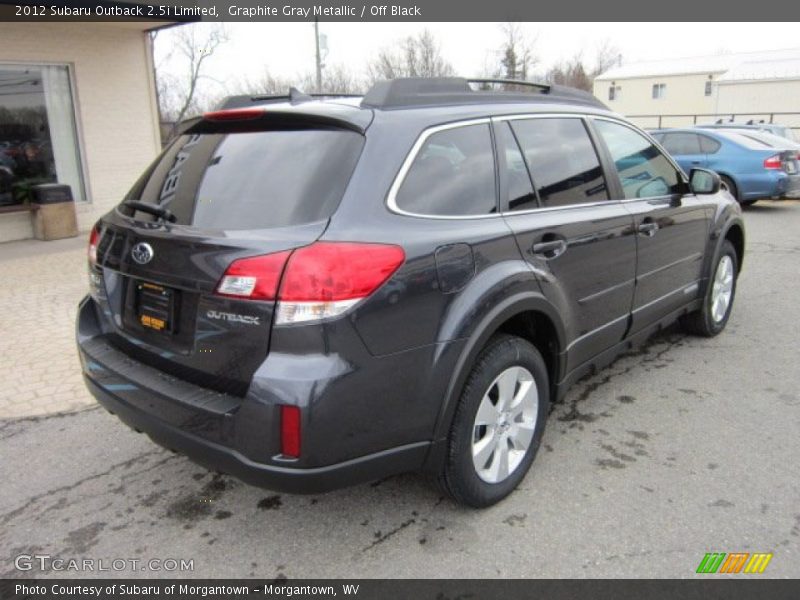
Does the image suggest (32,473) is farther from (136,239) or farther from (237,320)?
(237,320)

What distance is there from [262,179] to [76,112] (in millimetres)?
→ 9215

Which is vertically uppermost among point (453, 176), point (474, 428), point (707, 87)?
point (707, 87)

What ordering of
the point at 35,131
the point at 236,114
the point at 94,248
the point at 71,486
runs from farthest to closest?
the point at 35,131 < the point at 71,486 < the point at 94,248 < the point at 236,114

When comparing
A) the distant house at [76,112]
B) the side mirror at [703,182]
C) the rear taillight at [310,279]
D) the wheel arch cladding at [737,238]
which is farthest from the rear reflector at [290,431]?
the distant house at [76,112]

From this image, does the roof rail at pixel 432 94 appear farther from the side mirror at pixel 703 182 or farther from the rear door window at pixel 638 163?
the side mirror at pixel 703 182

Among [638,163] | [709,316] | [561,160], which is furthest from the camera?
[709,316]

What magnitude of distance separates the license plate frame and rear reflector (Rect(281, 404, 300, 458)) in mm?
670

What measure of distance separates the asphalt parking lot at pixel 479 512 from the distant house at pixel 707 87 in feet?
110

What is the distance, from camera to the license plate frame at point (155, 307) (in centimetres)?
251

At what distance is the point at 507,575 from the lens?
2.50 m

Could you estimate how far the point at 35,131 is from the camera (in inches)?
388

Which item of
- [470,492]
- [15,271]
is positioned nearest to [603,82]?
[15,271]

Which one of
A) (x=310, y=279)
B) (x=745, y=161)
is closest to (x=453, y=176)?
(x=310, y=279)

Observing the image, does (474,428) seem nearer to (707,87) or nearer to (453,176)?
(453,176)
